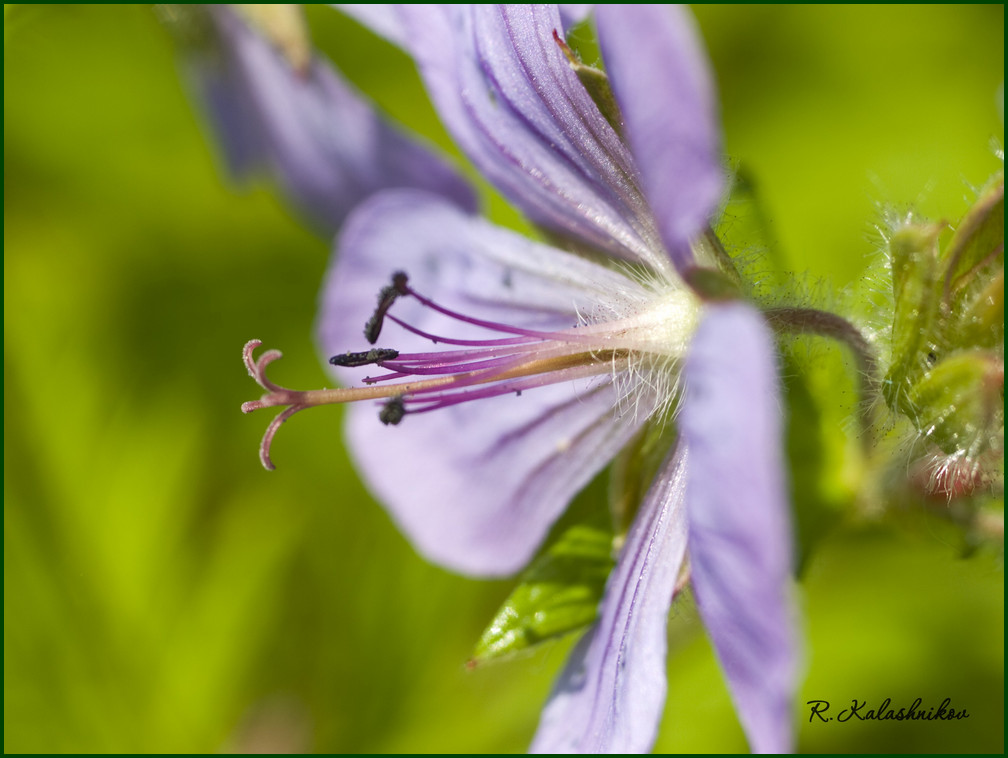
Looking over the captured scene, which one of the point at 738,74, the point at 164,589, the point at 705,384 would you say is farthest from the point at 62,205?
the point at 705,384

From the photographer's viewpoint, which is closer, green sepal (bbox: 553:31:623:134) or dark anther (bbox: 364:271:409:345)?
green sepal (bbox: 553:31:623:134)

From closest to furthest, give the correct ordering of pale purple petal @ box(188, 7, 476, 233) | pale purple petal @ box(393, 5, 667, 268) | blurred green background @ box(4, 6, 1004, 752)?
pale purple petal @ box(393, 5, 667, 268) < pale purple petal @ box(188, 7, 476, 233) < blurred green background @ box(4, 6, 1004, 752)

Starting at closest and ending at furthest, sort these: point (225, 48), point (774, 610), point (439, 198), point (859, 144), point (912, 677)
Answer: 1. point (774, 610)
2. point (439, 198)
3. point (912, 677)
4. point (225, 48)
5. point (859, 144)

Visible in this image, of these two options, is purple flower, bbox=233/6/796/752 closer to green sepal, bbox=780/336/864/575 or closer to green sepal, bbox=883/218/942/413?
green sepal, bbox=883/218/942/413

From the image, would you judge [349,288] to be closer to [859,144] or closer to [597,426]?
[597,426]

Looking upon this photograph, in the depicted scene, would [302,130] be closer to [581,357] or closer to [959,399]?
[581,357]

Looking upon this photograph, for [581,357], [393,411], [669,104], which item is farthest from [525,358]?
[669,104]
